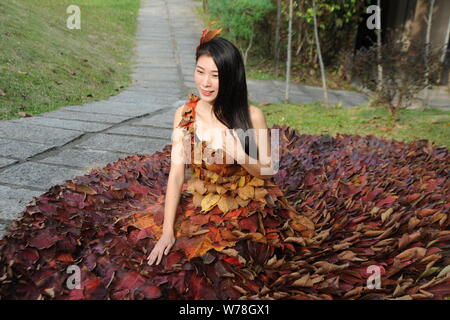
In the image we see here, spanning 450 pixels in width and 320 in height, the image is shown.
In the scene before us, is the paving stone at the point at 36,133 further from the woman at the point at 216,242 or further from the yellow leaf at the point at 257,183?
the yellow leaf at the point at 257,183

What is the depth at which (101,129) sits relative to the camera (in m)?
5.13

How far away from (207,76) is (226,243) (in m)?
0.84

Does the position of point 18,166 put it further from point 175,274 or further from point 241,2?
point 241,2

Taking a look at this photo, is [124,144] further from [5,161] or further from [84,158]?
[5,161]

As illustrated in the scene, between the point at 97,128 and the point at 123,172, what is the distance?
6.38 feet

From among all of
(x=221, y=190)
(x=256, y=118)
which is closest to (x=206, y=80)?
(x=256, y=118)

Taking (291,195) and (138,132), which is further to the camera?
(138,132)

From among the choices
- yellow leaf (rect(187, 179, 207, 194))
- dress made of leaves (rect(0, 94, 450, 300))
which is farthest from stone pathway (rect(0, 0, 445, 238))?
yellow leaf (rect(187, 179, 207, 194))

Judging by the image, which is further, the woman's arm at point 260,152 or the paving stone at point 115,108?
the paving stone at point 115,108

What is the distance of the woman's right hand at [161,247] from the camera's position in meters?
2.04

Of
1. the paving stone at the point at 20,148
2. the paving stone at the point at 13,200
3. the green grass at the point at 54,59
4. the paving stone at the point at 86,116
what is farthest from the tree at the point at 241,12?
the paving stone at the point at 13,200

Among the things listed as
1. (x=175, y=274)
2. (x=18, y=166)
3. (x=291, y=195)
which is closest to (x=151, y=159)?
(x=18, y=166)

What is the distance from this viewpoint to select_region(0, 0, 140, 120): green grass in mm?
6246
